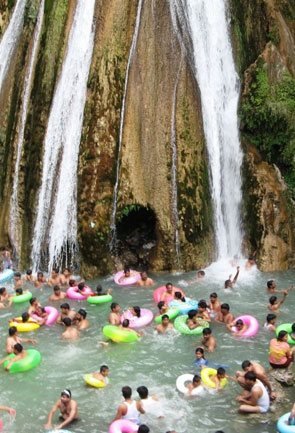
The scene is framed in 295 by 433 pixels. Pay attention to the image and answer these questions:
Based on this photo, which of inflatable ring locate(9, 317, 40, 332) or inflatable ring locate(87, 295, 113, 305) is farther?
inflatable ring locate(87, 295, 113, 305)

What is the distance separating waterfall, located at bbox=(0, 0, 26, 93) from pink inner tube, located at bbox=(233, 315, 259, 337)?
13.4 m

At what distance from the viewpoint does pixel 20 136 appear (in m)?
18.7

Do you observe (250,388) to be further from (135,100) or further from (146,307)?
(135,100)

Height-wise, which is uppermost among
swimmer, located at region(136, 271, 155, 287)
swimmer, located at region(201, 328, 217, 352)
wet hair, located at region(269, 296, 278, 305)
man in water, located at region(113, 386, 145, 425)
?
swimmer, located at region(136, 271, 155, 287)

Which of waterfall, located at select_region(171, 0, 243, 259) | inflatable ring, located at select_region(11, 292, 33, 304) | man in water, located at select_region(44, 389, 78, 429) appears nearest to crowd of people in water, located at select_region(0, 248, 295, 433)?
man in water, located at select_region(44, 389, 78, 429)

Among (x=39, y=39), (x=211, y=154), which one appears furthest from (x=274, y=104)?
(x=39, y=39)

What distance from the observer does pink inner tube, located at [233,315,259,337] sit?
11.8 metres

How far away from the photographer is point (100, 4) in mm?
18938

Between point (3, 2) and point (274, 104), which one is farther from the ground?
point (3, 2)

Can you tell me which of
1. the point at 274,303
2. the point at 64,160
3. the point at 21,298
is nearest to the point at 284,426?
the point at 274,303

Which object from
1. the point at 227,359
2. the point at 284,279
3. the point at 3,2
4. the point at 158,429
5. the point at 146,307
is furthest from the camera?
the point at 3,2

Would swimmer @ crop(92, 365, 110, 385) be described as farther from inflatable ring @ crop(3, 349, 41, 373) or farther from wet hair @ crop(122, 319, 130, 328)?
wet hair @ crop(122, 319, 130, 328)

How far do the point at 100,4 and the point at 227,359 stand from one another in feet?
43.2

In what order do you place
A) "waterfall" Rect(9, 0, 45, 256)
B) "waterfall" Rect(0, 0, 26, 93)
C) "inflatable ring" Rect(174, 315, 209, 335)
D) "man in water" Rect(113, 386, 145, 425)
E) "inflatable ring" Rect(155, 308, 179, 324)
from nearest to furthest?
"man in water" Rect(113, 386, 145, 425) < "inflatable ring" Rect(174, 315, 209, 335) < "inflatable ring" Rect(155, 308, 179, 324) < "waterfall" Rect(9, 0, 45, 256) < "waterfall" Rect(0, 0, 26, 93)
